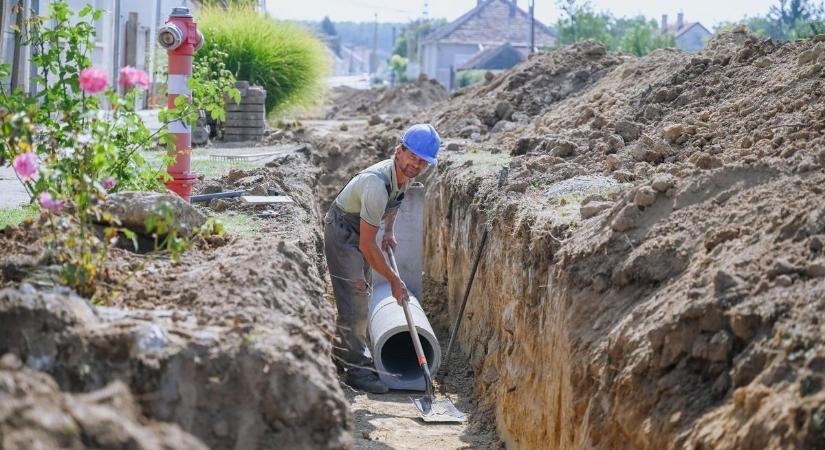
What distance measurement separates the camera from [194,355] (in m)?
3.91

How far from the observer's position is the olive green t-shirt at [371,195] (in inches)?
295

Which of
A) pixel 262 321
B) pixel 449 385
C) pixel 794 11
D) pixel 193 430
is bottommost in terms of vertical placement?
pixel 449 385

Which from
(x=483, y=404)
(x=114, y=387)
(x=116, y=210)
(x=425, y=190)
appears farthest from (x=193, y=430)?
(x=425, y=190)

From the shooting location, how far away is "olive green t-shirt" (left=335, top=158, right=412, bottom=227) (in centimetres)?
748

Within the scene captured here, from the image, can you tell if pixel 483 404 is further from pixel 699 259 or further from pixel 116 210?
pixel 116 210

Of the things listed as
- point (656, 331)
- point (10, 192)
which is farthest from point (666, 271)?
point (10, 192)

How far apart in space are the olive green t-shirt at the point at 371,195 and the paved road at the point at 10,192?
2.28 m

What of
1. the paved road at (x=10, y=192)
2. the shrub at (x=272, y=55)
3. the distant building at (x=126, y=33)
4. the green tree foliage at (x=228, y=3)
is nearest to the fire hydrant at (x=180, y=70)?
the paved road at (x=10, y=192)

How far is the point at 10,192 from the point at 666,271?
504 centimetres

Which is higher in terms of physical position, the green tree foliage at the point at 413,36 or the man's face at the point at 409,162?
the green tree foliage at the point at 413,36

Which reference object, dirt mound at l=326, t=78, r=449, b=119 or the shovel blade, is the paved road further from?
dirt mound at l=326, t=78, r=449, b=119

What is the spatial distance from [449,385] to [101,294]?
5061mm

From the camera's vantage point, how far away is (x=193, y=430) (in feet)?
12.6

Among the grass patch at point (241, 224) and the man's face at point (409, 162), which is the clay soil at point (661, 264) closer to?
the man's face at point (409, 162)
